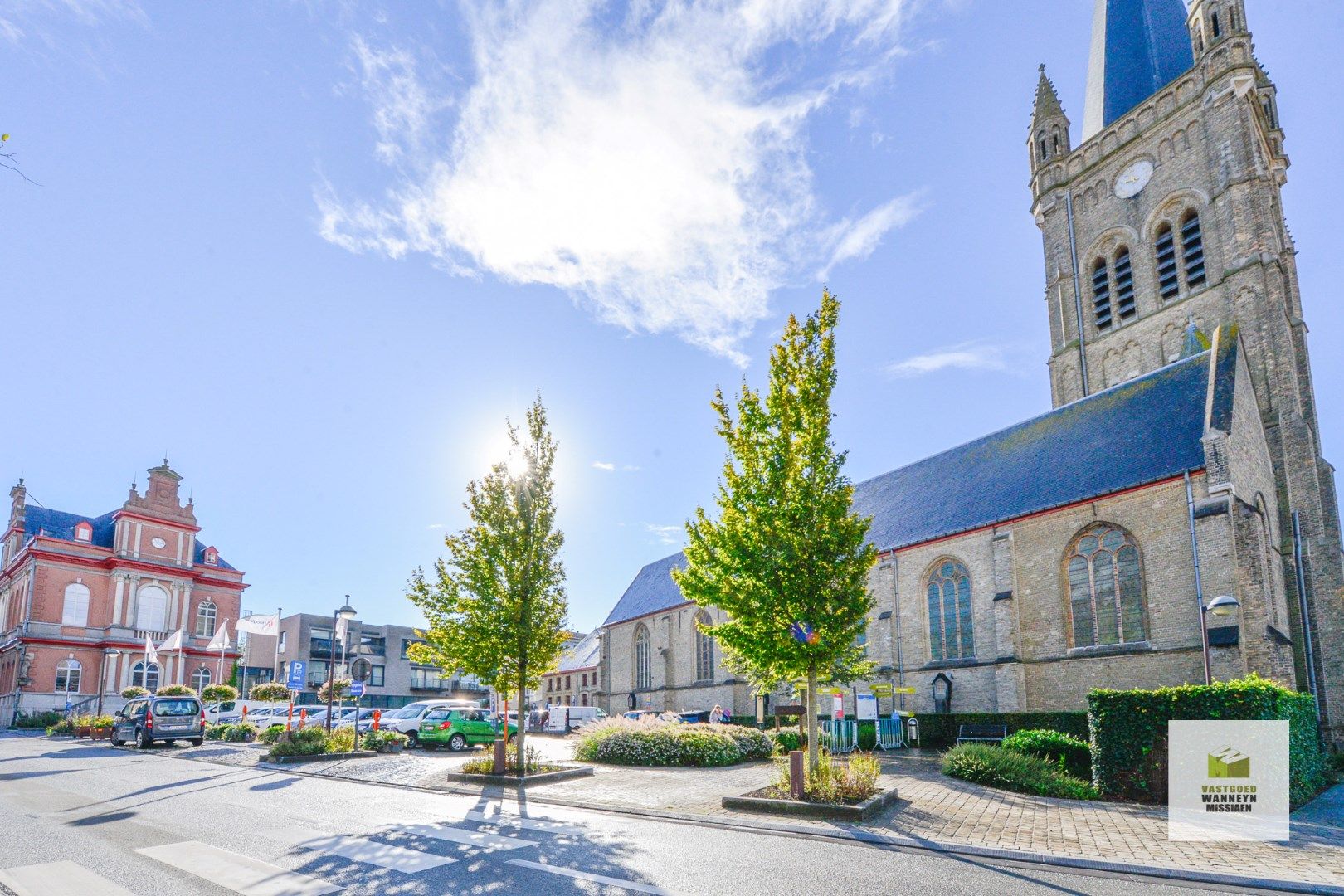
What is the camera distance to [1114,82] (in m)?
37.6

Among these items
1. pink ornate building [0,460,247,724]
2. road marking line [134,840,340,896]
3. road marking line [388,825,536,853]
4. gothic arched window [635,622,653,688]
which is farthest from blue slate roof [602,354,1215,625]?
pink ornate building [0,460,247,724]

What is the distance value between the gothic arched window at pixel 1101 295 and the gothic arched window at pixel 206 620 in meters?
55.9

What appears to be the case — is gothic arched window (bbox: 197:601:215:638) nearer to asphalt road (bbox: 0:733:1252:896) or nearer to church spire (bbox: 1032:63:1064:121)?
asphalt road (bbox: 0:733:1252:896)

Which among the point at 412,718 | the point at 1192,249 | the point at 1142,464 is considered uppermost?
the point at 1192,249

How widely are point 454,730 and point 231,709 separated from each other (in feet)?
65.3

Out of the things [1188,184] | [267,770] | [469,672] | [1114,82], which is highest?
[1114,82]

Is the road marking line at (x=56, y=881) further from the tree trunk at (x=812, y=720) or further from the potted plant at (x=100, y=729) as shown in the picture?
the potted plant at (x=100, y=729)

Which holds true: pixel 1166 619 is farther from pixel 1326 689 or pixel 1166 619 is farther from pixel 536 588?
pixel 536 588

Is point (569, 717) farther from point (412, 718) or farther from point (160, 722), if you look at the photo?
point (160, 722)

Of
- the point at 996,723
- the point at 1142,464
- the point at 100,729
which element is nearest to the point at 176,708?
the point at 100,729

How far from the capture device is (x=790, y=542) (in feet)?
42.1

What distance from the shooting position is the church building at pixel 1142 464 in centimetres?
2111

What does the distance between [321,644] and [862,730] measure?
6640 centimetres

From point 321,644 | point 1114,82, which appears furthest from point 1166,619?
point 321,644
